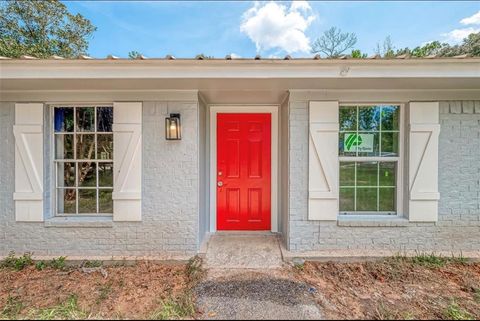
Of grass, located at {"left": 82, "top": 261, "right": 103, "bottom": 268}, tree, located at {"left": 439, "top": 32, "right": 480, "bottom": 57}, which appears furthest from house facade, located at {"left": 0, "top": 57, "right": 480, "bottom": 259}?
tree, located at {"left": 439, "top": 32, "right": 480, "bottom": 57}

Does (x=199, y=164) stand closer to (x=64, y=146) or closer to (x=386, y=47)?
(x=64, y=146)

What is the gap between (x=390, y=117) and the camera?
3568 millimetres

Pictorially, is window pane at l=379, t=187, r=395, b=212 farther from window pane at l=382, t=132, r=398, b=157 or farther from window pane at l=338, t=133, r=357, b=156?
window pane at l=338, t=133, r=357, b=156

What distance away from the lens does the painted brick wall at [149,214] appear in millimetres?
3422

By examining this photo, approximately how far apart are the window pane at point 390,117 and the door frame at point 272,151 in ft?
5.29

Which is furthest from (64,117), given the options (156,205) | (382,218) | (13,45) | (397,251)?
(13,45)

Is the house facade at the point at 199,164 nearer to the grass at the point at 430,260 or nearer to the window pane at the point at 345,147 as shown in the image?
the window pane at the point at 345,147

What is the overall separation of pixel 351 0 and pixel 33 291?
9.73 m

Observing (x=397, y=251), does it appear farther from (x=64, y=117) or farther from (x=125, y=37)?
(x=125, y=37)

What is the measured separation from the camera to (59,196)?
12.0 feet

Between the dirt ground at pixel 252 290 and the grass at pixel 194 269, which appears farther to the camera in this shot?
the grass at pixel 194 269

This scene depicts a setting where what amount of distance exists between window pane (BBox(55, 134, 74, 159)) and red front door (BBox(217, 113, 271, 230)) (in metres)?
2.24

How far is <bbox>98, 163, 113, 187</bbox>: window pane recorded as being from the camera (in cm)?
359

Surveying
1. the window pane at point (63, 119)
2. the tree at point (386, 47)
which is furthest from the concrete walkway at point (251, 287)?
the tree at point (386, 47)
